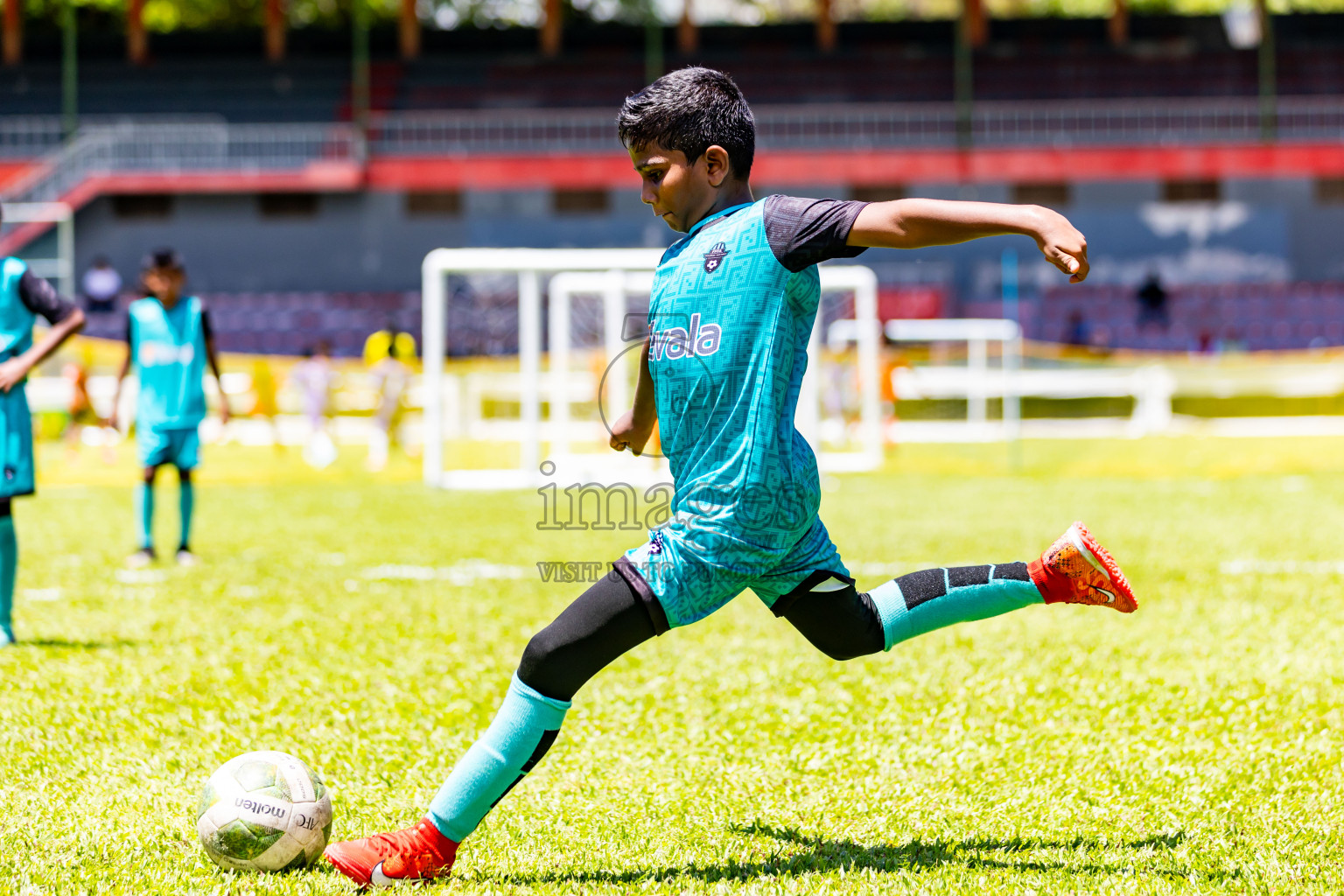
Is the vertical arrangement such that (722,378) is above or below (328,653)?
above

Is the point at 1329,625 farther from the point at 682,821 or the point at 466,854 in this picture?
the point at 466,854

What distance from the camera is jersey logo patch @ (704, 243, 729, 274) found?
119 inches

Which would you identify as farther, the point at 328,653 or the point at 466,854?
the point at 328,653

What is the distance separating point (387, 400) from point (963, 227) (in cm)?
1628

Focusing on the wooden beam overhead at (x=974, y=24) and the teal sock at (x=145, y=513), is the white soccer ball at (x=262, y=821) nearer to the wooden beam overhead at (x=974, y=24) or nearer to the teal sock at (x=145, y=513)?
the teal sock at (x=145, y=513)

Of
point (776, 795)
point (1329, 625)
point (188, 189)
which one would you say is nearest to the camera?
point (776, 795)

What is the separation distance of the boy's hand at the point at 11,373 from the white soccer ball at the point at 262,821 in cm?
295

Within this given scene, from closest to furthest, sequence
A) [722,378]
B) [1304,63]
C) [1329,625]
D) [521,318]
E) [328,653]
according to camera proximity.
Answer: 1. [722,378]
2. [328,653]
3. [1329,625]
4. [521,318]
5. [1304,63]

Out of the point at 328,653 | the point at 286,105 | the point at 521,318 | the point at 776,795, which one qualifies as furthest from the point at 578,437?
the point at 286,105

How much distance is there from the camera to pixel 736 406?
3.01 meters

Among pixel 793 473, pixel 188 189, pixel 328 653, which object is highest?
pixel 188 189

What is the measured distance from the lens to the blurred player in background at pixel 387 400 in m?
18.3

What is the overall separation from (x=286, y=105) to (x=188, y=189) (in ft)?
14.1

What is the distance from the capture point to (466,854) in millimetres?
3297
